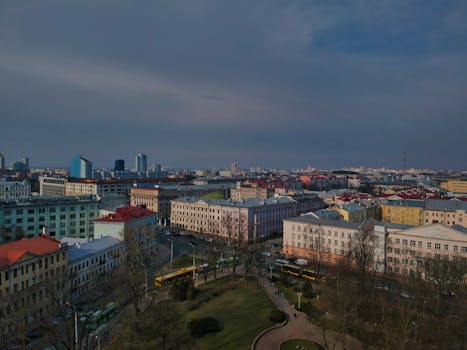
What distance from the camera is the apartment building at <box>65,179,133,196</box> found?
124 metres

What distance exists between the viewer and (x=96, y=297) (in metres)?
42.6

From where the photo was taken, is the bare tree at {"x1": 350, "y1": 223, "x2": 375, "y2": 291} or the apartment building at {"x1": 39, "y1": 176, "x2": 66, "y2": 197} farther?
the apartment building at {"x1": 39, "y1": 176, "x2": 66, "y2": 197}

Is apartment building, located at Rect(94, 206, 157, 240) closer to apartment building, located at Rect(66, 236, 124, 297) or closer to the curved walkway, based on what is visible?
apartment building, located at Rect(66, 236, 124, 297)

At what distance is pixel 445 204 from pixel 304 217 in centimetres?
4106

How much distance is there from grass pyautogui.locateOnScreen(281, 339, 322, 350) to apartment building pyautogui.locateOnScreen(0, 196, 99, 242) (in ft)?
161

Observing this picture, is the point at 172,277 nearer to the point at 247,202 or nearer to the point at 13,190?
the point at 247,202

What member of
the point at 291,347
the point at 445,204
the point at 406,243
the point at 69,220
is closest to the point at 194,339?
the point at 291,347

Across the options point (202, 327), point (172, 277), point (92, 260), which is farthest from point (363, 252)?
point (92, 260)

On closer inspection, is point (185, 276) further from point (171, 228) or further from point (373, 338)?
point (171, 228)

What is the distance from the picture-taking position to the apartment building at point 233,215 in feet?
256

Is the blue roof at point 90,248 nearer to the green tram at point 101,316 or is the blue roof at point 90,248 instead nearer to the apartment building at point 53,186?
the green tram at point 101,316

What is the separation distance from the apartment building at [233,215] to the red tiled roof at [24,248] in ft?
122

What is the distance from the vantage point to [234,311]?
125ft

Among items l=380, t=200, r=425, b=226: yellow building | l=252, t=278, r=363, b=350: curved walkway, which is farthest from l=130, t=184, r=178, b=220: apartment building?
l=252, t=278, r=363, b=350: curved walkway
